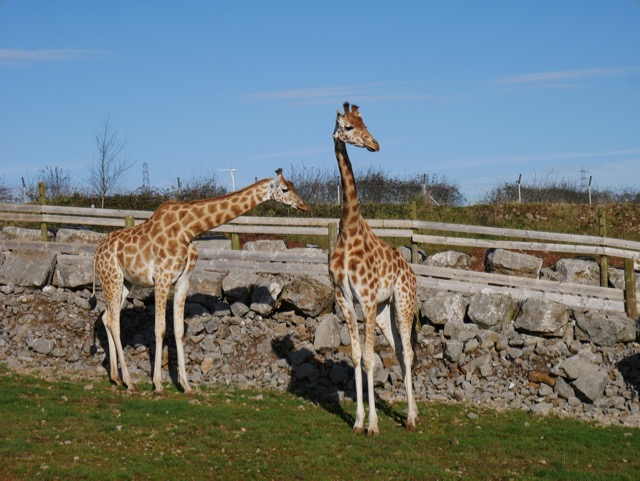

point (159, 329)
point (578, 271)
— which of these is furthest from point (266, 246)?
point (578, 271)

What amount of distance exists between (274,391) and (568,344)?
5.97 meters

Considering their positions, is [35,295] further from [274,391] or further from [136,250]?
[274,391]

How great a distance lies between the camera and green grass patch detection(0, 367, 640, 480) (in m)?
9.63

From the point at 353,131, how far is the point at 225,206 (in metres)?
3.21

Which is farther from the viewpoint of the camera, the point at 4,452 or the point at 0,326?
the point at 0,326

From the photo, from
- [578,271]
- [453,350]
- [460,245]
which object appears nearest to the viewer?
[453,350]

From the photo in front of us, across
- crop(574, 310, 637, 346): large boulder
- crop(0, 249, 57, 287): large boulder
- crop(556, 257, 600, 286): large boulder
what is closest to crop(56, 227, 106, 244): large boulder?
crop(0, 249, 57, 287): large boulder

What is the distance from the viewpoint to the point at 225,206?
45.5 ft

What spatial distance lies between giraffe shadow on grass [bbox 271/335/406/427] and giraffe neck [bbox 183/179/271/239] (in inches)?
123

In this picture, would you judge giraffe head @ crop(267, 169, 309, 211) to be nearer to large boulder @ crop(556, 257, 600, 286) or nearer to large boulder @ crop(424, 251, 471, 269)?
large boulder @ crop(424, 251, 471, 269)

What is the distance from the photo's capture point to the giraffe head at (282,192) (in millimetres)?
13758

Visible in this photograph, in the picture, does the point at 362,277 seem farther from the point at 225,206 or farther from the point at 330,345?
the point at 330,345

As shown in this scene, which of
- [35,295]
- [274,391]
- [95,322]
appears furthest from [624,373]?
[35,295]

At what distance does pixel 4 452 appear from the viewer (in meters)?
9.86
